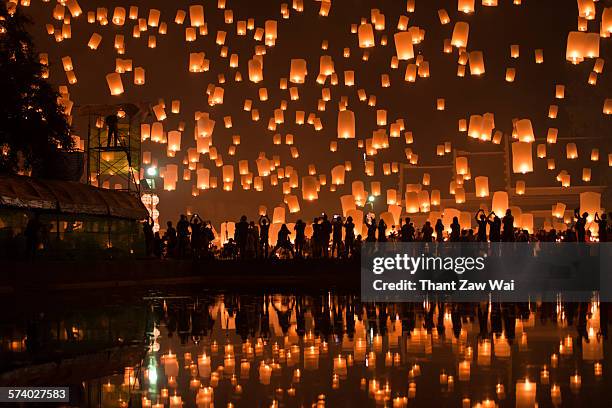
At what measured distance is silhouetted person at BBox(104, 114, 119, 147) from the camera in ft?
78.5

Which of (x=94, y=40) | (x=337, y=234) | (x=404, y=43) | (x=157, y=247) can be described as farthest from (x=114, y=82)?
(x=404, y=43)

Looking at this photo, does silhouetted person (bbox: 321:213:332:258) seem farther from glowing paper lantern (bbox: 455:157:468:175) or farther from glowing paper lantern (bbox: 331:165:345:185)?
glowing paper lantern (bbox: 455:157:468:175)

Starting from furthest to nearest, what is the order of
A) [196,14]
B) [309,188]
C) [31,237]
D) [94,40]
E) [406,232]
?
[309,188], [94,40], [196,14], [406,232], [31,237]

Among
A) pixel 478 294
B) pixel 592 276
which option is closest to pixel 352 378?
pixel 478 294

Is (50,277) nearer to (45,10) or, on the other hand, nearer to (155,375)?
(155,375)

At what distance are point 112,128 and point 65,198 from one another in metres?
6.92

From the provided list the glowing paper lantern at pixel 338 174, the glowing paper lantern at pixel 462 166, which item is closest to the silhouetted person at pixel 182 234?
the glowing paper lantern at pixel 338 174

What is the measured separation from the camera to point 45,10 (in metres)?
24.2

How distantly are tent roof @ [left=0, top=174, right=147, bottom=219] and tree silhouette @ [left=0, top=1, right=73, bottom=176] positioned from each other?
7.87ft

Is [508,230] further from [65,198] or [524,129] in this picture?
[65,198]

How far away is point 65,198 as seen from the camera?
1742 centimetres

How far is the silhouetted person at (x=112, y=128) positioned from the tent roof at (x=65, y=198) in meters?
3.95

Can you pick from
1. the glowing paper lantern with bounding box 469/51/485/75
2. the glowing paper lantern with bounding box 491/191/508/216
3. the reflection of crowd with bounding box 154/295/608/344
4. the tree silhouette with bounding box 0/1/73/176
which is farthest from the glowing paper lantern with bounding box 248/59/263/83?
the reflection of crowd with bounding box 154/295/608/344

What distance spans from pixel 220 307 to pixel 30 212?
6.85m
